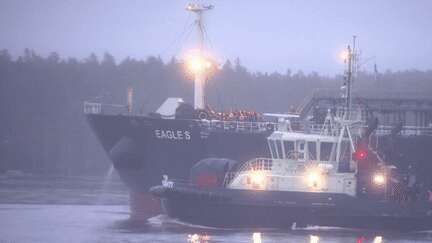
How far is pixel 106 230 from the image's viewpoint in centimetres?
3666

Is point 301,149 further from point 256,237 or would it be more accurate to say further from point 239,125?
point 239,125

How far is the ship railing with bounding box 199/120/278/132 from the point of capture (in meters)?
45.5

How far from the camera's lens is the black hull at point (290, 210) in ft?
122

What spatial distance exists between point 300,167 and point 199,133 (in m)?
7.69

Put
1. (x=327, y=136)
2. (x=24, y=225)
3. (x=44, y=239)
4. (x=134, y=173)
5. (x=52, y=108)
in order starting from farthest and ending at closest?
(x=52, y=108)
(x=134, y=173)
(x=327, y=136)
(x=24, y=225)
(x=44, y=239)

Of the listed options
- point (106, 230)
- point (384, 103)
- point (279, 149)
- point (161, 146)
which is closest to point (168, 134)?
point (161, 146)

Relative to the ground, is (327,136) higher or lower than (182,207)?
higher

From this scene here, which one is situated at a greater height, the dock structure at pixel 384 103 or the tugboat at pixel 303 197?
the dock structure at pixel 384 103

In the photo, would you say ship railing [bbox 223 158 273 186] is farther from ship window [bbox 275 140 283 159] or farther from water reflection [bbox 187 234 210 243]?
water reflection [bbox 187 234 210 243]

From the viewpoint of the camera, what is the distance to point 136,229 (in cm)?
3747

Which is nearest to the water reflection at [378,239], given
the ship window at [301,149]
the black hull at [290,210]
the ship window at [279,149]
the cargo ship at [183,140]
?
the black hull at [290,210]

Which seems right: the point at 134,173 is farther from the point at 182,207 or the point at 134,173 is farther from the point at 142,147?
the point at 182,207

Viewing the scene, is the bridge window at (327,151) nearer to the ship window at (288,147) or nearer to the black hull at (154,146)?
the ship window at (288,147)

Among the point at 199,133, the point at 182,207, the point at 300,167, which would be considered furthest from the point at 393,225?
the point at 199,133
